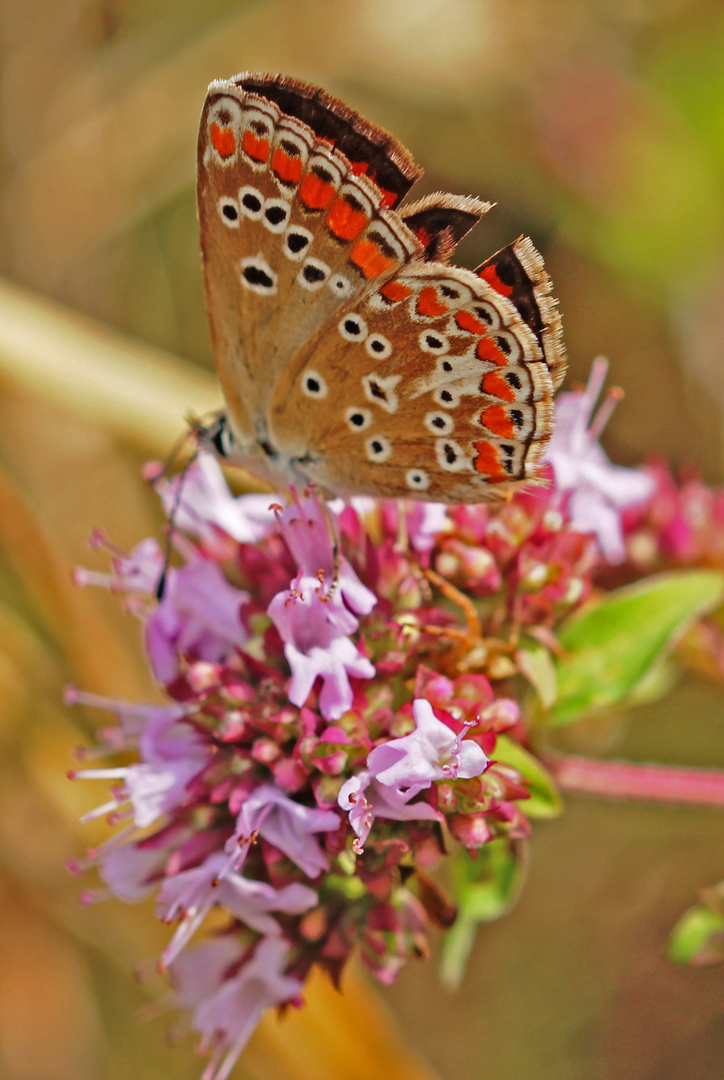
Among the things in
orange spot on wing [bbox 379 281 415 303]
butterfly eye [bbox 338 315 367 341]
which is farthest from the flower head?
orange spot on wing [bbox 379 281 415 303]

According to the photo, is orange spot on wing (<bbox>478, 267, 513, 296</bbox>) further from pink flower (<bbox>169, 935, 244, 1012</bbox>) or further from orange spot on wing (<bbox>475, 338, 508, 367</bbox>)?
pink flower (<bbox>169, 935, 244, 1012</bbox>)

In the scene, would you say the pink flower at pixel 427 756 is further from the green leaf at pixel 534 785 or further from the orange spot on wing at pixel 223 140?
the orange spot on wing at pixel 223 140

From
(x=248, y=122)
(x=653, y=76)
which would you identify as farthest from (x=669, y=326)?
(x=248, y=122)

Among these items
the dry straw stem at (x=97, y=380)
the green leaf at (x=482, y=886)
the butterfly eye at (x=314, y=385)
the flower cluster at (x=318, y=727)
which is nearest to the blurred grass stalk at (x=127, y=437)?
the dry straw stem at (x=97, y=380)

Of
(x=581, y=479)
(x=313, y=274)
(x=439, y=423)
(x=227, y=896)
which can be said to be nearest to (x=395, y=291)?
(x=313, y=274)

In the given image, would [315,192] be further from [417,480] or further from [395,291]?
[417,480]

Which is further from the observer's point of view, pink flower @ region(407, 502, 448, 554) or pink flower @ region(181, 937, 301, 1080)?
pink flower @ region(407, 502, 448, 554)
